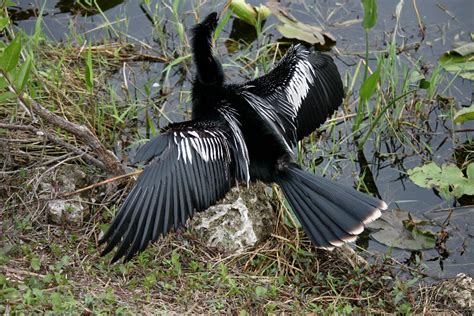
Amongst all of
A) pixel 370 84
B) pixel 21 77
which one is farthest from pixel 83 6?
pixel 370 84

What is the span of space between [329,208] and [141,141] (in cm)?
158

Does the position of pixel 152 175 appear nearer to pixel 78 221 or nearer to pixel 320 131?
pixel 78 221

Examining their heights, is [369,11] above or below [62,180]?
above

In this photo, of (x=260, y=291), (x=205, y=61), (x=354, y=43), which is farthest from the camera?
(x=354, y=43)

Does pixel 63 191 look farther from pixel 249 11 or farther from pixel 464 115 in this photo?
pixel 464 115

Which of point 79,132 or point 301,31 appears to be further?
point 301,31

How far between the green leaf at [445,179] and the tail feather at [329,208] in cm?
106

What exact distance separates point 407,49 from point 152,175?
9.23ft

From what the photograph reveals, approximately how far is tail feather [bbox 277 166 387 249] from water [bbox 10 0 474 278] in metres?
1.07

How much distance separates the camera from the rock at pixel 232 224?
4117 millimetres

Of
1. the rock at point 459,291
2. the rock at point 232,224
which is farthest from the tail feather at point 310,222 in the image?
the rock at point 459,291

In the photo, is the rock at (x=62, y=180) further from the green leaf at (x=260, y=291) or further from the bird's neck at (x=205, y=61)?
the green leaf at (x=260, y=291)

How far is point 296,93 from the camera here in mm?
4461

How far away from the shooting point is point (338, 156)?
16.6ft
